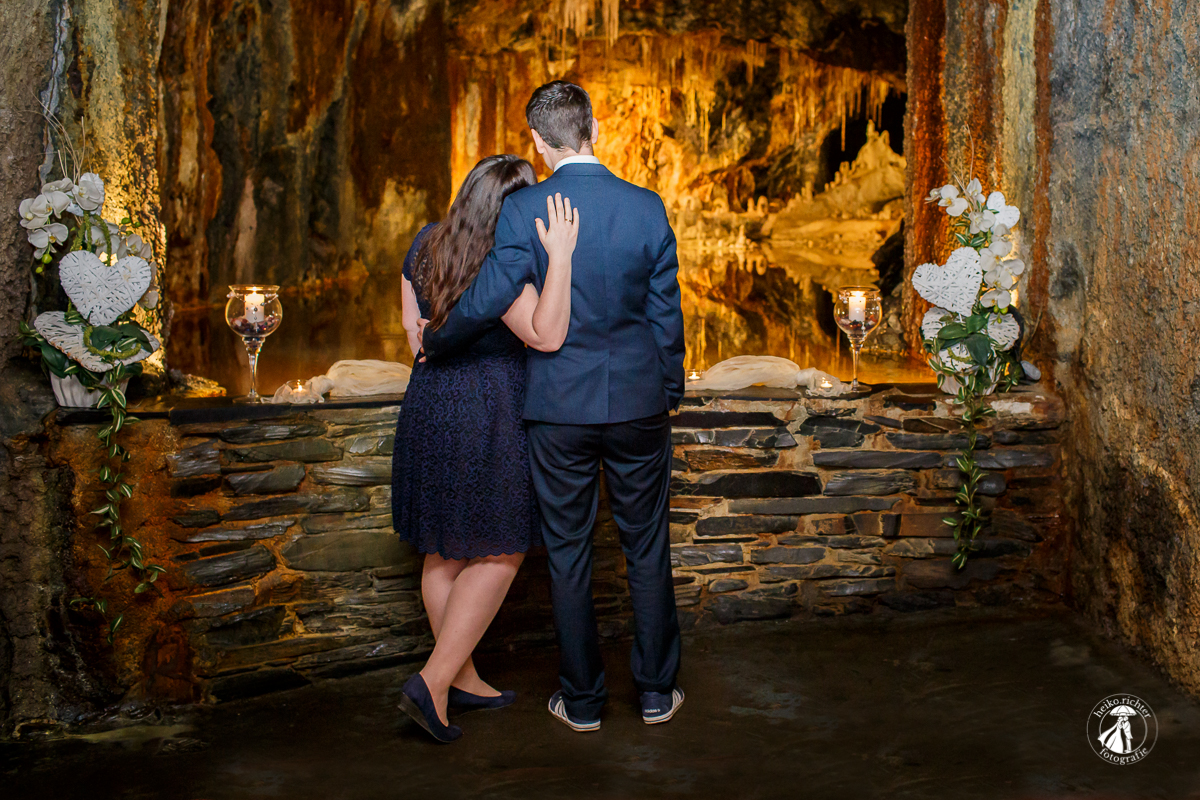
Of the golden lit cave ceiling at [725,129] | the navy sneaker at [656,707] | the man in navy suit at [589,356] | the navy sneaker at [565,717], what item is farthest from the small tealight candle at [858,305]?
the golden lit cave ceiling at [725,129]

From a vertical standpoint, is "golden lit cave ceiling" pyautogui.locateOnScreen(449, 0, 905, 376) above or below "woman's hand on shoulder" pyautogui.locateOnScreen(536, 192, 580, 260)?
above

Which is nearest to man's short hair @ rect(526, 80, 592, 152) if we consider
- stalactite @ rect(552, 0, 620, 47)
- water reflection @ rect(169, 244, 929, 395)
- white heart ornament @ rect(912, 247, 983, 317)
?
white heart ornament @ rect(912, 247, 983, 317)

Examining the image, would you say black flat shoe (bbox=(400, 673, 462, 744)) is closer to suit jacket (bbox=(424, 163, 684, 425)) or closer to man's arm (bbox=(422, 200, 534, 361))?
suit jacket (bbox=(424, 163, 684, 425))

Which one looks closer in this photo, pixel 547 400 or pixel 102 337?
pixel 547 400

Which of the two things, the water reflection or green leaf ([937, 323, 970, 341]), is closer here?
green leaf ([937, 323, 970, 341])

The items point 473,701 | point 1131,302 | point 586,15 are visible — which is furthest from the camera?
point 586,15

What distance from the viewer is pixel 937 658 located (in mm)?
2652

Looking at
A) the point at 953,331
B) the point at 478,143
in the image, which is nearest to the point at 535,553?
the point at 953,331

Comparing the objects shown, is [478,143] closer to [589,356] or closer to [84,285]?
[84,285]

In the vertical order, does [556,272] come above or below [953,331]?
above

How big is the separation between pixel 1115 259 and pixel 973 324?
0.40 m

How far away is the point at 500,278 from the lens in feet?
6.71

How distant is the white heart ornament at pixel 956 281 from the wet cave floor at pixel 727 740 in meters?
0.93

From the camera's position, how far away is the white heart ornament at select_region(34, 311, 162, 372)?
7.86 ft
